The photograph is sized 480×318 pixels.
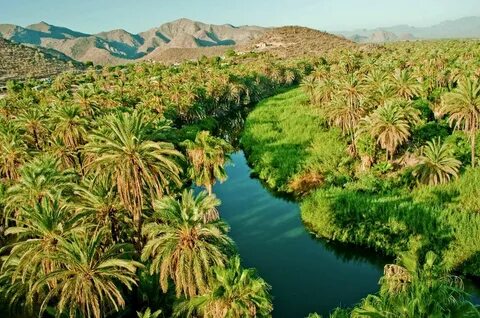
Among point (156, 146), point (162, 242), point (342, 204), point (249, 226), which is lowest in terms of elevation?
point (249, 226)

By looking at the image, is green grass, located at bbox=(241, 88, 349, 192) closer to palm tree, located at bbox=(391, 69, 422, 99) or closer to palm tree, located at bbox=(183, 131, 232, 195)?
palm tree, located at bbox=(391, 69, 422, 99)

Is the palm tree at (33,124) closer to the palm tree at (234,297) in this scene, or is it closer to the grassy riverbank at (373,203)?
the grassy riverbank at (373,203)

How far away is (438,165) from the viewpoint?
48.7 meters

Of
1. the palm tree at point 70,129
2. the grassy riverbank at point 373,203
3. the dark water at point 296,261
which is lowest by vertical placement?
the dark water at point 296,261

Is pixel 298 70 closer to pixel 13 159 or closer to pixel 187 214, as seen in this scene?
pixel 13 159

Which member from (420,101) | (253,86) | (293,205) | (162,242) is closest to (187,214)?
(162,242)

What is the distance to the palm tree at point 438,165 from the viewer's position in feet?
159

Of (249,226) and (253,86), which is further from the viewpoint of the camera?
(253,86)

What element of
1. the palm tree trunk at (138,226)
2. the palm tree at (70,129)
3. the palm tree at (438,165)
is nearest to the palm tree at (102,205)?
the palm tree trunk at (138,226)

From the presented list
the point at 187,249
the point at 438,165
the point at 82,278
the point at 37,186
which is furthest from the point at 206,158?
the point at 438,165

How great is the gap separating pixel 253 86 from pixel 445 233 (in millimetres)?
105185

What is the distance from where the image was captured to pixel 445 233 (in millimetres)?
39469

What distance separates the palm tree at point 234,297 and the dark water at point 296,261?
9.00m

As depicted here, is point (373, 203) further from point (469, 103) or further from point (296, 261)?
point (469, 103)
